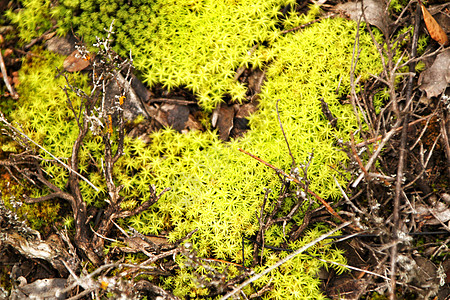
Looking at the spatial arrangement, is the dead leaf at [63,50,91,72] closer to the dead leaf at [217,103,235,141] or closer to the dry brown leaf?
the dead leaf at [217,103,235,141]

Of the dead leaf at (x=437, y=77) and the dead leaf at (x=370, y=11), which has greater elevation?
the dead leaf at (x=370, y=11)

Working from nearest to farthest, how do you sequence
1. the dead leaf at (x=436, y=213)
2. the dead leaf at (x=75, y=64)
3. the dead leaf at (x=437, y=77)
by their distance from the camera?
the dead leaf at (x=436, y=213) < the dead leaf at (x=437, y=77) < the dead leaf at (x=75, y=64)

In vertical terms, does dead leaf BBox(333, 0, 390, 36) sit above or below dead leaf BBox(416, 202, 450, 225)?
above

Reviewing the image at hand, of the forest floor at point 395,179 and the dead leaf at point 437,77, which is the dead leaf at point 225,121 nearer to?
the forest floor at point 395,179

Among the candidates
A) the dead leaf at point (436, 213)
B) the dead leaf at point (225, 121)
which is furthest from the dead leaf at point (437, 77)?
the dead leaf at point (225, 121)

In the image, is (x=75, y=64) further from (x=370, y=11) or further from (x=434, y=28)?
(x=434, y=28)

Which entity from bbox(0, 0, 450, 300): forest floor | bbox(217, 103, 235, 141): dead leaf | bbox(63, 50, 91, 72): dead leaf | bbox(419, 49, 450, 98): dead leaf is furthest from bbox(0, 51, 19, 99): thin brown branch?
bbox(419, 49, 450, 98): dead leaf
